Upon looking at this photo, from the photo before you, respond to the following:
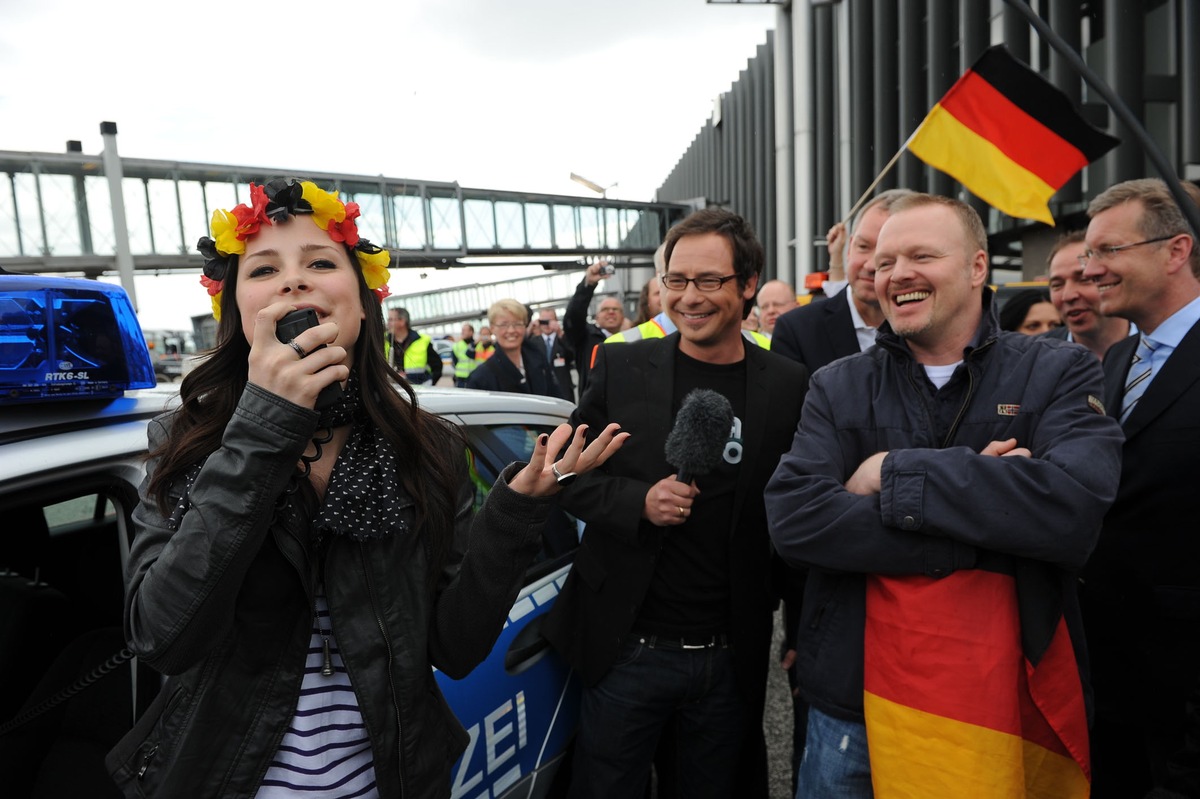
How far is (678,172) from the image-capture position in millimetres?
52594

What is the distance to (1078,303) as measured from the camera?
373 centimetres

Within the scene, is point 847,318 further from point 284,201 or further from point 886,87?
point 886,87

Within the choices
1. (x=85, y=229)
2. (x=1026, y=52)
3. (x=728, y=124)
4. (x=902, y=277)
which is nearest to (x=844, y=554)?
(x=902, y=277)

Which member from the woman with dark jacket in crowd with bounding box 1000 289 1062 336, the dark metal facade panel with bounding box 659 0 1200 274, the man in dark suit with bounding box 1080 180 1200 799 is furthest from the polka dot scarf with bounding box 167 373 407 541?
the dark metal facade panel with bounding box 659 0 1200 274

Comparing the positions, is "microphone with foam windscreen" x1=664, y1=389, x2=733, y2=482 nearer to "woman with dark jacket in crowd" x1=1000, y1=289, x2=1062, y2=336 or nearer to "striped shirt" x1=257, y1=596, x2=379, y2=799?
"striped shirt" x1=257, y1=596, x2=379, y2=799

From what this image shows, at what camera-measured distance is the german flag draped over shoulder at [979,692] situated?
5.19 feet

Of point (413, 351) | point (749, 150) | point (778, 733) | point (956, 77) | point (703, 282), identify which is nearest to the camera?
point (703, 282)

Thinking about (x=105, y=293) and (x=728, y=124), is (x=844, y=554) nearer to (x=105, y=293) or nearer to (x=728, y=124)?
(x=105, y=293)

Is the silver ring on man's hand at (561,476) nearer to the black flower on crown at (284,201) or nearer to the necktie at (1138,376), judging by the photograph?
the black flower on crown at (284,201)

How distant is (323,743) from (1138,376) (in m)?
2.67

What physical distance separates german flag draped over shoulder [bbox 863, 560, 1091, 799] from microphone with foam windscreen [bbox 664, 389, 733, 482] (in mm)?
584

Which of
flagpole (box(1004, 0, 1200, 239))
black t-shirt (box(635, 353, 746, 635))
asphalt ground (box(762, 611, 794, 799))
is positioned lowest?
asphalt ground (box(762, 611, 794, 799))

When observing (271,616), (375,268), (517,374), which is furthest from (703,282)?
(517,374)

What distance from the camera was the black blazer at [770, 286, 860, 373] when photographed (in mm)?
3098
